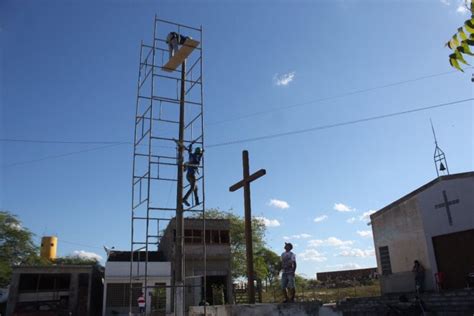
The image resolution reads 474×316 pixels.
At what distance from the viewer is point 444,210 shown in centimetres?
1786

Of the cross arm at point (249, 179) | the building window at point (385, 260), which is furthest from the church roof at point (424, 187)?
the cross arm at point (249, 179)

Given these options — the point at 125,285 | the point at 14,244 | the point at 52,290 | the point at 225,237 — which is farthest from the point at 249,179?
the point at 14,244

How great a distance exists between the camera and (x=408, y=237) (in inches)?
779

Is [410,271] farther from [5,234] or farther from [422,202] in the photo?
[5,234]

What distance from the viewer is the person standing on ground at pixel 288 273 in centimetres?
1061

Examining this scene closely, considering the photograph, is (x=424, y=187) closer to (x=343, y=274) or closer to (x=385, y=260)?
(x=385, y=260)

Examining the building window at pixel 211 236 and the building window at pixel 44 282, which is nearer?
the building window at pixel 44 282

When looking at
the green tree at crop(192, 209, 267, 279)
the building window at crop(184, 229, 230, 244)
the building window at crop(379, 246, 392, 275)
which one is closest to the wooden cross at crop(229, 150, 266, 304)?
the building window at crop(379, 246, 392, 275)

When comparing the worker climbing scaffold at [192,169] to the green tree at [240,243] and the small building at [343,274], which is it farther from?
the small building at [343,274]

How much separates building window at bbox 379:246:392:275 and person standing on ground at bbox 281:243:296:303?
486 inches

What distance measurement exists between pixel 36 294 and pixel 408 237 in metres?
21.8

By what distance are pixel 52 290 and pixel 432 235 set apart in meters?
22.4

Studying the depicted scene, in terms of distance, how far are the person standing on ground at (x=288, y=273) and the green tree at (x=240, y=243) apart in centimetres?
2800

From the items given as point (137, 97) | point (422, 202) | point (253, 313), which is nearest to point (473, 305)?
point (422, 202)
